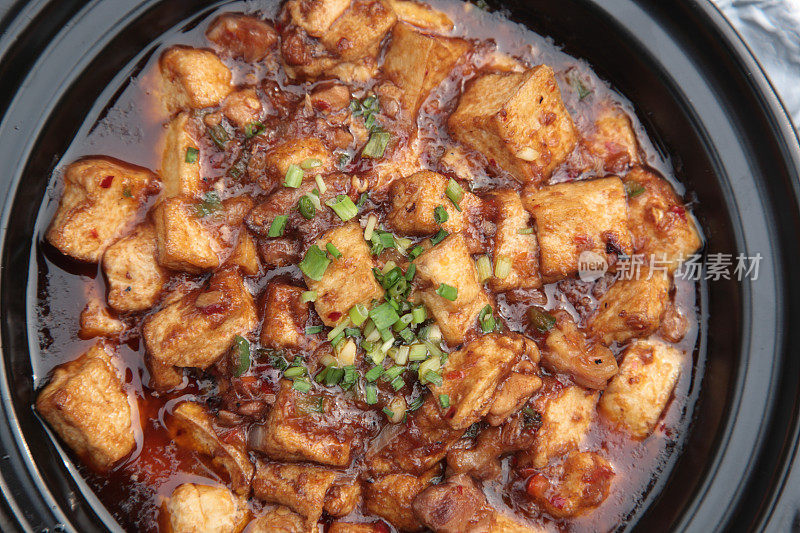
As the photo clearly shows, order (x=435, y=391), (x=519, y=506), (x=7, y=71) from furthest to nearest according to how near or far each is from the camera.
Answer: (x=519, y=506)
(x=435, y=391)
(x=7, y=71)

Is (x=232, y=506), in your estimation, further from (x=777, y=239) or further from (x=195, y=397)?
(x=777, y=239)

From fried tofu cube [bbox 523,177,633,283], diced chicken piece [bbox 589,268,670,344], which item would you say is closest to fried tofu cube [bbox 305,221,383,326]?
fried tofu cube [bbox 523,177,633,283]

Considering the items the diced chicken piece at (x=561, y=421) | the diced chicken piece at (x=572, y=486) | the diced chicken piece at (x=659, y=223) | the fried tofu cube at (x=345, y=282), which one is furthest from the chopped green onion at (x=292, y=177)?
the diced chicken piece at (x=572, y=486)

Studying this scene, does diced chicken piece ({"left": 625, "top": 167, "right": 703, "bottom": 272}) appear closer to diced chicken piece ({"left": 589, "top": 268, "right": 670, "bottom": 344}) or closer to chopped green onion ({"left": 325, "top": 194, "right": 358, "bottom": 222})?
diced chicken piece ({"left": 589, "top": 268, "right": 670, "bottom": 344})

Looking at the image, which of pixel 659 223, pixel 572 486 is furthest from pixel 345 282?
pixel 659 223

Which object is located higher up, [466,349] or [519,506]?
[466,349]

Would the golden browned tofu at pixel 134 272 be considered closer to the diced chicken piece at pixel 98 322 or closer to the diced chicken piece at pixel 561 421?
the diced chicken piece at pixel 98 322

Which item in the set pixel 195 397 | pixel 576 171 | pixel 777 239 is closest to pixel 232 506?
Answer: pixel 195 397
